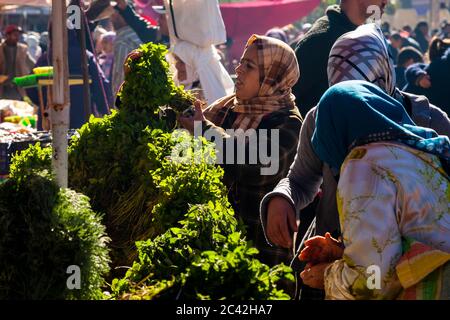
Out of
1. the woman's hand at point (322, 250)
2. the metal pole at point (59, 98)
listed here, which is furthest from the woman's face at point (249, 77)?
the woman's hand at point (322, 250)

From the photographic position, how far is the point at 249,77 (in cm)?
495

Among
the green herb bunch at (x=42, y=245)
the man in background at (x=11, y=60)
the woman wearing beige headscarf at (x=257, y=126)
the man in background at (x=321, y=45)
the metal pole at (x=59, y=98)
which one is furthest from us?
the man in background at (x=11, y=60)

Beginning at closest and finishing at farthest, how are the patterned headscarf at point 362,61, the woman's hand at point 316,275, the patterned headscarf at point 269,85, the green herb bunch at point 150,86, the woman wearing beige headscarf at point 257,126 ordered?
the woman's hand at point 316,275, the patterned headscarf at point 362,61, the green herb bunch at point 150,86, the woman wearing beige headscarf at point 257,126, the patterned headscarf at point 269,85

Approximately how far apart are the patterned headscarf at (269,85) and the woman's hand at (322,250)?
1.87 meters

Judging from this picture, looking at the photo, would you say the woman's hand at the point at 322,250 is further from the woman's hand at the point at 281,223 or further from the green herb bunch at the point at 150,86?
the green herb bunch at the point at 150,86

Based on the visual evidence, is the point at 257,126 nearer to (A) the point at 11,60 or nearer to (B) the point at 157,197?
(B) the point at 157,197

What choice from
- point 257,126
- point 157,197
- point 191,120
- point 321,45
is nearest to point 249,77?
point 257,126

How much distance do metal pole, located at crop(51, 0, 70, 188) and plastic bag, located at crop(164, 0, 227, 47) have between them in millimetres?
4391

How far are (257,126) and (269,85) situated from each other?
10.2 inches

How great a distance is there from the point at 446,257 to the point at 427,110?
1411 mm

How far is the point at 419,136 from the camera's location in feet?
9.18

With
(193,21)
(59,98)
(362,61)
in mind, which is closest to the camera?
(59,98)

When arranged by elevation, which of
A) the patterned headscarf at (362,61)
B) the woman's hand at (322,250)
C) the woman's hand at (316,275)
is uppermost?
the patterned headscarf at (362,61)

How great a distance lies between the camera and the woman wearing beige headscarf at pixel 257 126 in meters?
4.56
